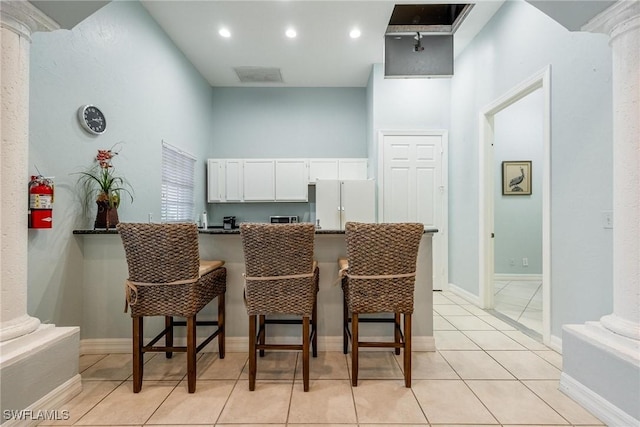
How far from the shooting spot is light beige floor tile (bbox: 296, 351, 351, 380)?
213 centimetres

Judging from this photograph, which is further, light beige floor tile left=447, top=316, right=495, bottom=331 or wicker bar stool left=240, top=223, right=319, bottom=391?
Result: light beige floor tile left=447, top=316, right=495, bottom=331

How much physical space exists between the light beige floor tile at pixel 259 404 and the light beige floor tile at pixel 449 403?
84 centimetres

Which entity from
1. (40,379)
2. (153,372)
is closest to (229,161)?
(153,372)

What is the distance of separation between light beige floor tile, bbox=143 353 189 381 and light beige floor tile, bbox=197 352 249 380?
0.13 m

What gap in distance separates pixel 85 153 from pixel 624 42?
381 cm

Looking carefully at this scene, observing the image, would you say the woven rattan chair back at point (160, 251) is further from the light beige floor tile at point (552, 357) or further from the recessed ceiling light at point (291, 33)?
the recessed ceiling light at point (291, 33)

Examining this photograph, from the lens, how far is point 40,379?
166 cm

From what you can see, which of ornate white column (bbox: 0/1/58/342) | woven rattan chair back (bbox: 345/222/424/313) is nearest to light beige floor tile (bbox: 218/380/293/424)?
woven rattan chair back (bbox: 345/222/424/313)

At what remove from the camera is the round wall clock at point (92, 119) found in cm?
253

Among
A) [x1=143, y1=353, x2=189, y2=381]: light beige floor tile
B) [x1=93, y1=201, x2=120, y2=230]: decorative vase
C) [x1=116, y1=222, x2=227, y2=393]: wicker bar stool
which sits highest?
[x1=93, y1=201, x2=120, y2=230]: decorative vase

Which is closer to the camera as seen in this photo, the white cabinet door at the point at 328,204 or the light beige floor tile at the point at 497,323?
the light beige floor tile at the point at 497,323

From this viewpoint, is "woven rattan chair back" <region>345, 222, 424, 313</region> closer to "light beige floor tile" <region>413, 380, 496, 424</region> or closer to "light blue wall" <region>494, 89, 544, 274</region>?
"light beige floor tile" <region>413, 380, 496, 424</region>

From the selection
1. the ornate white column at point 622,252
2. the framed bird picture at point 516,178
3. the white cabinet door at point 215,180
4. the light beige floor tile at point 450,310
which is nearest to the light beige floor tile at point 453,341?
the light beige floor tile at point 450,310

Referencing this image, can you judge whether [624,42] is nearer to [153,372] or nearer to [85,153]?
[153,372]
